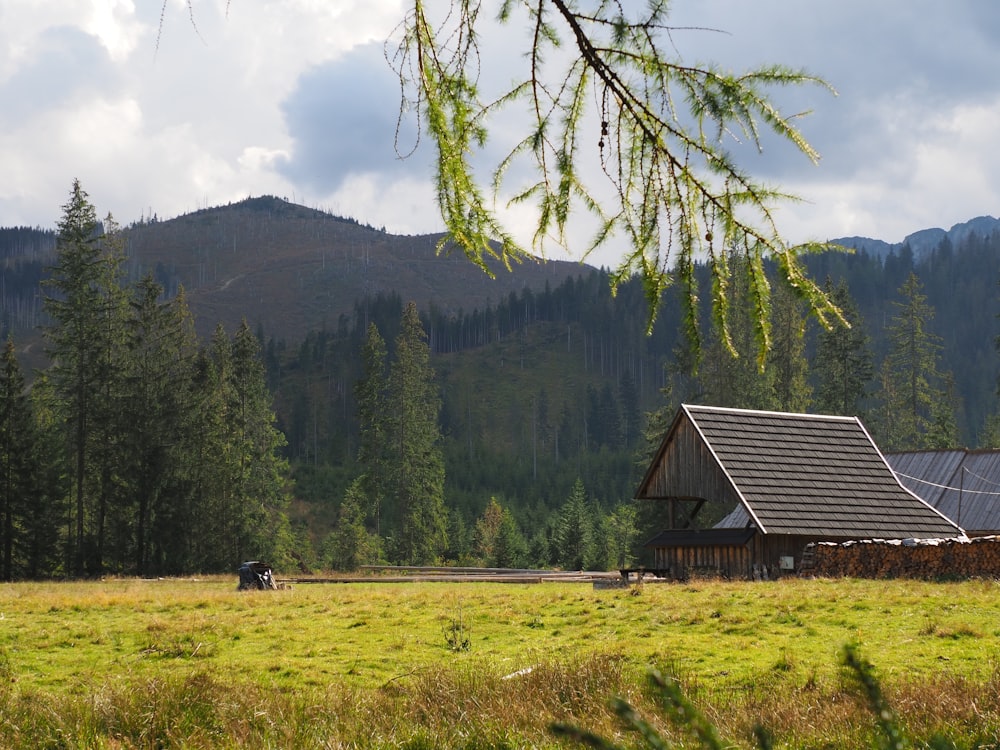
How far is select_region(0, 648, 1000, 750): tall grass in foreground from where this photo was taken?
7.88 m

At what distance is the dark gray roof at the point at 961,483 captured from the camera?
122 ft

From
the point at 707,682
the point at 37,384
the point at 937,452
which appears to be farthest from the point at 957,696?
the point at 37,384

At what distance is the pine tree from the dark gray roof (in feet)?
115

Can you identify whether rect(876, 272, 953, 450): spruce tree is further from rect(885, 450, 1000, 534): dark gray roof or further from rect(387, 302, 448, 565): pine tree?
rect(387, 302, 448, 565): pine tree

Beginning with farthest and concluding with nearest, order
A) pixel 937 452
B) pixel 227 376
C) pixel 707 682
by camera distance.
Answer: pixel 227 376 → pixel 937 452 → pixel 707 682

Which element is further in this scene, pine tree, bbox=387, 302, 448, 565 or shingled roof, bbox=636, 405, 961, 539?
pine tree, bbox=387, 302, 448, 565

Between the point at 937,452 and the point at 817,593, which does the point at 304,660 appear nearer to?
the point at 817,593

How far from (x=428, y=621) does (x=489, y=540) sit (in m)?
63.0

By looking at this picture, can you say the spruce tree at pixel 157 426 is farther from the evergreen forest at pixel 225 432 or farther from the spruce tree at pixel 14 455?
the spruce tree at pixel 14 455

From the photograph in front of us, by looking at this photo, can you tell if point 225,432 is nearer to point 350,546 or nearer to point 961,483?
point 350,546

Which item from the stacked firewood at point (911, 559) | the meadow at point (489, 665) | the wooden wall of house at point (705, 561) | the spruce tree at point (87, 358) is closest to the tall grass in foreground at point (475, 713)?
the meadow at point (489, 665)

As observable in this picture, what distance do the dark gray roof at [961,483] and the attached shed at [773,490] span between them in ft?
21.9

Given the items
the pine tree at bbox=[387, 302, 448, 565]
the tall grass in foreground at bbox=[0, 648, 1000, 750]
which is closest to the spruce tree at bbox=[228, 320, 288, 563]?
the pine tree at bbox=[387, 302, 448, 565]

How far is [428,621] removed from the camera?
1789 cm
